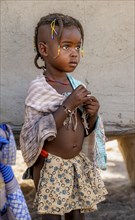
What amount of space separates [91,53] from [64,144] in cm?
99

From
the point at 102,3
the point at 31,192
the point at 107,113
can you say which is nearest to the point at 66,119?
the point at 107,113

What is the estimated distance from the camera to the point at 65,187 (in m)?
3.48

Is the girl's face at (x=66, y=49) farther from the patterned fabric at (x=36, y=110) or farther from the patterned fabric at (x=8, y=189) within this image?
the patterned fabric at (x=8, y=189)

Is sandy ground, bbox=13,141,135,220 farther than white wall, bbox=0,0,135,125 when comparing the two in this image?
Yes

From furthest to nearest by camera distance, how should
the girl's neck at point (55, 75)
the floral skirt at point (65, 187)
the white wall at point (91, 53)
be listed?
the white wall at point (91, 53) → the girl's neck at point (55, 75) → the floral skirt at point (65, 187)

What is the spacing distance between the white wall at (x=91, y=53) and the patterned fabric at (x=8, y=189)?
121 cm

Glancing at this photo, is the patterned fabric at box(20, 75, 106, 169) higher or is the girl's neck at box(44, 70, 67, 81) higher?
the girl's neck at box(44, 70, 67, 81)

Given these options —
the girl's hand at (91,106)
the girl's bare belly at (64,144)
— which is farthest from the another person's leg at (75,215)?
the girl's hand at (91,106)

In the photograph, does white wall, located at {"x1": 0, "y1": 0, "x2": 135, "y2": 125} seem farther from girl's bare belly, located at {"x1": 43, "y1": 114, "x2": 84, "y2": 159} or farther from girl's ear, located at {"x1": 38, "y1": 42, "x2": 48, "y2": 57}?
girl's bare belly, located at {"x1": 43, "y1": 114, "x2": 84, "y2": 159}

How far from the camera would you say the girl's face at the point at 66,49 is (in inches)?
136

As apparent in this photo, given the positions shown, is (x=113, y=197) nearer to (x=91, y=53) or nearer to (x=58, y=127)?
(x=91, y=53)

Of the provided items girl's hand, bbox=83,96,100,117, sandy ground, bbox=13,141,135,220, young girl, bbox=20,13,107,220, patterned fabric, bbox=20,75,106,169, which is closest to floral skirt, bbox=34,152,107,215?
young girl, bbox=20,13,107,220

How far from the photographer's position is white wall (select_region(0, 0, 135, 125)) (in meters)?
4.10

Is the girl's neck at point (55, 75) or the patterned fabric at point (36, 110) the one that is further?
the girl's neck at point (55, 75)
